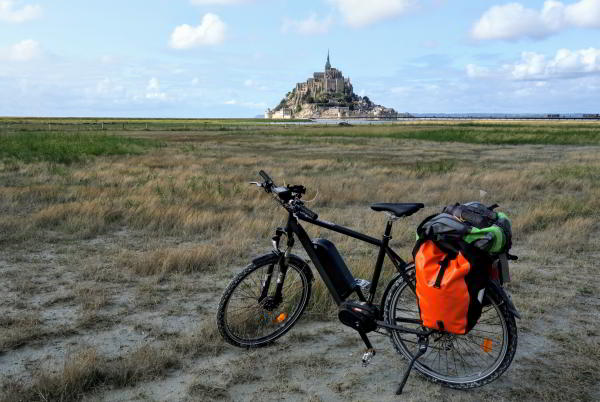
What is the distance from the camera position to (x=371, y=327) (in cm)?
398

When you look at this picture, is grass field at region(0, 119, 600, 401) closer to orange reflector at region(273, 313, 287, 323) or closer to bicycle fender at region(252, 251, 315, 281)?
orange reflector at region(273, 313, 287, 323)

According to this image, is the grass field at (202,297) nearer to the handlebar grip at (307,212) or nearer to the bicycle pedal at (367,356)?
the bicycle pedal at (367,356)

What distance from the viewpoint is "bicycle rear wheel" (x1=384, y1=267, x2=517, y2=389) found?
3.61m

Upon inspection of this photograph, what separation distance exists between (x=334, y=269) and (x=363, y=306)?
397 millimetres

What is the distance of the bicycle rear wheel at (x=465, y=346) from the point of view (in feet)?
11.8

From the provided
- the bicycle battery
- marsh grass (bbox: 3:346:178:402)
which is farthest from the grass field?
the bicycle battery

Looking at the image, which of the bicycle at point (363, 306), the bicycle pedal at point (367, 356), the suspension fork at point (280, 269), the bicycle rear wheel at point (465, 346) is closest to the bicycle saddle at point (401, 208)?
the bicycle at point (363, 306)

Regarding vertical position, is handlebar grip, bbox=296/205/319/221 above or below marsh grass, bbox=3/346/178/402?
above

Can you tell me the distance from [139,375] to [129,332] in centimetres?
97

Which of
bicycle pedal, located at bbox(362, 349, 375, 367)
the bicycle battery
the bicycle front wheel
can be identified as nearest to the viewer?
bicycle pedal, located at bbox(362, 349, 375, 367)

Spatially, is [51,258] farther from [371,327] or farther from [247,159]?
[247,159]

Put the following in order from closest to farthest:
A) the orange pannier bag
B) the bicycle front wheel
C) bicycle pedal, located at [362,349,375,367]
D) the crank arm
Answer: the orange pannier bag → the crank arm → bicycle pedal, located at [362,349,375,367] → the bicycle front wheel

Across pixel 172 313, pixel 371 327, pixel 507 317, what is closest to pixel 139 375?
pixel 172 313

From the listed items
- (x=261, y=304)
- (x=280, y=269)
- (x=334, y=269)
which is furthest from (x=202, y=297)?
(x=334, y=269)
